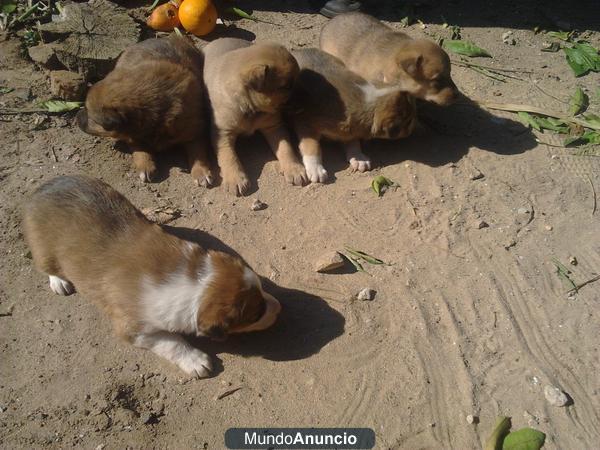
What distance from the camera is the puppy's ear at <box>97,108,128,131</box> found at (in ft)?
18.5

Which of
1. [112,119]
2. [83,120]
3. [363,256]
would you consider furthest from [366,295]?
[83,120]

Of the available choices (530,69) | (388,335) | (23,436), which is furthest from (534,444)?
(530,69)

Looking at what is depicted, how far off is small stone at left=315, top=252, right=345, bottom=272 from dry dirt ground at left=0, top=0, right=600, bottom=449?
0.27ft

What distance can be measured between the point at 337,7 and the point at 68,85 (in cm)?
382

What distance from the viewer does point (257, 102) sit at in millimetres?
5980

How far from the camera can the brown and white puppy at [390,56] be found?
6098mm

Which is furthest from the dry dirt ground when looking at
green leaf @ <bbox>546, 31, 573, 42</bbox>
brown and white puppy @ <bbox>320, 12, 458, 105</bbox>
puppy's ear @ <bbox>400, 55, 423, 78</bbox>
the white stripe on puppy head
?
green leaf @ <bbox>546, 31, 573, 42</bbox>

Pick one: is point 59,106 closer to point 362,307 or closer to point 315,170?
point 315,170

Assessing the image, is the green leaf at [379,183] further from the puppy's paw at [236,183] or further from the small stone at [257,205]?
the puppy's paw at [236,183]

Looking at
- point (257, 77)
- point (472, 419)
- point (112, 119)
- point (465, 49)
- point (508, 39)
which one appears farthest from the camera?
point (508, 39)

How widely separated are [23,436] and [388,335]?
9.59ft

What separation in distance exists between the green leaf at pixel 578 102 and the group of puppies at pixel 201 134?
5.69ft

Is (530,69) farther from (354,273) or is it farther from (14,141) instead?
(14,141)

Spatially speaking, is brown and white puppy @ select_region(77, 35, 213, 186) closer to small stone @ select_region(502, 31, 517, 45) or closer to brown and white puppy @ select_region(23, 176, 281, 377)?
brown and white puppy @ select_region(23, 176, 281, 377)
